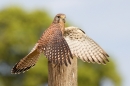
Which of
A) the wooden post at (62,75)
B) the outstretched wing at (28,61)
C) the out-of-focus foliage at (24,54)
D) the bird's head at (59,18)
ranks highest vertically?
the bird's head at (59,18)

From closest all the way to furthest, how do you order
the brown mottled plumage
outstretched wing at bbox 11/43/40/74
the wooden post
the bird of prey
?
the wooden post, the brown mottled plumage, the bird of prey, outstretched wing at bbox 11/43/40/74

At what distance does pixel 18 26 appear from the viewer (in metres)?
34.0

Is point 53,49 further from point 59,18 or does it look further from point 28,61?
point 59,18

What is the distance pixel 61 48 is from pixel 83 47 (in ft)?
2.04

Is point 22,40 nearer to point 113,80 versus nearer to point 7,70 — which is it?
point 7,70

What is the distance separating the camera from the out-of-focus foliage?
32688 mm

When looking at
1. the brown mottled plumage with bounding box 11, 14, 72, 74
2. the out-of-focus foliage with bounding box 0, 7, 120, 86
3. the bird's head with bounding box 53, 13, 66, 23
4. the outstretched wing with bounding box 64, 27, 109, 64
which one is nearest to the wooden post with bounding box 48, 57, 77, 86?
the brown mottled plumage with bounding box 11, 14, 72, 74

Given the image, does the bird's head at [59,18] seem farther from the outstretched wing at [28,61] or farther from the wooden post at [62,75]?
the wooden post at [62,75]

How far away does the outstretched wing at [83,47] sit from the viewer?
7.30 metres

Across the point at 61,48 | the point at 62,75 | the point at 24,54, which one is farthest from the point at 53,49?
Result: the point at 24,54

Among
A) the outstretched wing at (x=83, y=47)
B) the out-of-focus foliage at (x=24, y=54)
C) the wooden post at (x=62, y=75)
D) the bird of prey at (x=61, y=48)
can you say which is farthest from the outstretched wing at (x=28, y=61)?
the out-of-focus foliage at (x=24, y=54)

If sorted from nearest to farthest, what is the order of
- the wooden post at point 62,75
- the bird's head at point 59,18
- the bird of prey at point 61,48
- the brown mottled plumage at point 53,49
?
the wooden post at point 62,75 → the brown mottled plumage at point 53,49 → the bird of prey at point 61,48 → the bird's head at point 59,18

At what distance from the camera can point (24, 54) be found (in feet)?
107

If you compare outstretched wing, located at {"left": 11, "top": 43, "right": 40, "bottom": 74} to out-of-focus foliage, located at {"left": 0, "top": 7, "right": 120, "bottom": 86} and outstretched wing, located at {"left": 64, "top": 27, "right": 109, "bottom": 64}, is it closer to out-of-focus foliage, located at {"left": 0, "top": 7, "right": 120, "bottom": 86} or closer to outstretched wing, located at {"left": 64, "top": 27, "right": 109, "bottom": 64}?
outstretched wing, located at {"left": 64, "top": 27, "right": 109, "bottom": 64}
